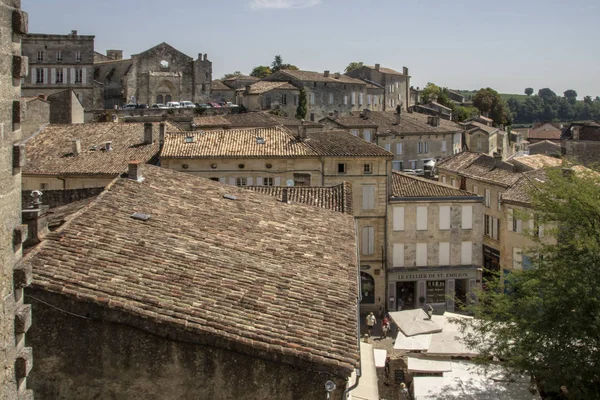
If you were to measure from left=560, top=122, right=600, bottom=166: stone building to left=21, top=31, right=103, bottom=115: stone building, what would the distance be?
44931 millimetres

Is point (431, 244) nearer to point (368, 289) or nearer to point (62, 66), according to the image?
point (368, 289)

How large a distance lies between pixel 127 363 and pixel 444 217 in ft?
104

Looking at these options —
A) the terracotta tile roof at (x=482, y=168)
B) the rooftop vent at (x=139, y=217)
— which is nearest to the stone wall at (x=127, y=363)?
the rooftop vent at (x=139, y=217)

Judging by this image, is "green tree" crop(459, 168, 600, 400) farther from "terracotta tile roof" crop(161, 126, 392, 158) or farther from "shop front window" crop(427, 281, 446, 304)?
"terracotta tile roof" crop(161, 126, 392, 158)

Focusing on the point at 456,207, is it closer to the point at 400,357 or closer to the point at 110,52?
the point at 400,357

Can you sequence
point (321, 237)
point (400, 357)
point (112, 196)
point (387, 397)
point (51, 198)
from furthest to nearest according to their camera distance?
1. point (400, 357)
2. point (387, 397)
3. point (51, 198)
4. point (321, 237)
5. point (112, 196)

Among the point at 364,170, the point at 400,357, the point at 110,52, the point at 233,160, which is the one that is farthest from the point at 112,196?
the point at 110,52

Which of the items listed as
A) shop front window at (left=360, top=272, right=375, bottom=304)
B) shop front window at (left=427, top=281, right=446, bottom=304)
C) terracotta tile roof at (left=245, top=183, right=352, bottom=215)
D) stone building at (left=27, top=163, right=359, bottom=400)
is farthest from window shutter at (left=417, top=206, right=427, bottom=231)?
stone building at (left=27, top=163, right=359, bottom=400)

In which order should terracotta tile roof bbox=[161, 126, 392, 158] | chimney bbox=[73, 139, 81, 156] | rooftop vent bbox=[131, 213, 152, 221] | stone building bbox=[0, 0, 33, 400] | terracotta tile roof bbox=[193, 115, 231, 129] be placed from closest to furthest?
stone building bbox=[0, 0, 33, 400] → rooftop vent bbox=[131, 213, 152, 221] → terracotta tile roof bbox=[161, 126, 392, 158] → chimney bbox=[73, 139, 81, 156] → terracotta tile roof bbox=[193, 115, 231, 129]

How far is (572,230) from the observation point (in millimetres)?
20781

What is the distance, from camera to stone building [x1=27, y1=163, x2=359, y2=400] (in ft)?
27.5

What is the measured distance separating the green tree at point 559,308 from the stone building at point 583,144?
132ft

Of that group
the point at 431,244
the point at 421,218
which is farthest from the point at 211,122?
the point at 431,244

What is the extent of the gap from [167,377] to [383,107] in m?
95.8
